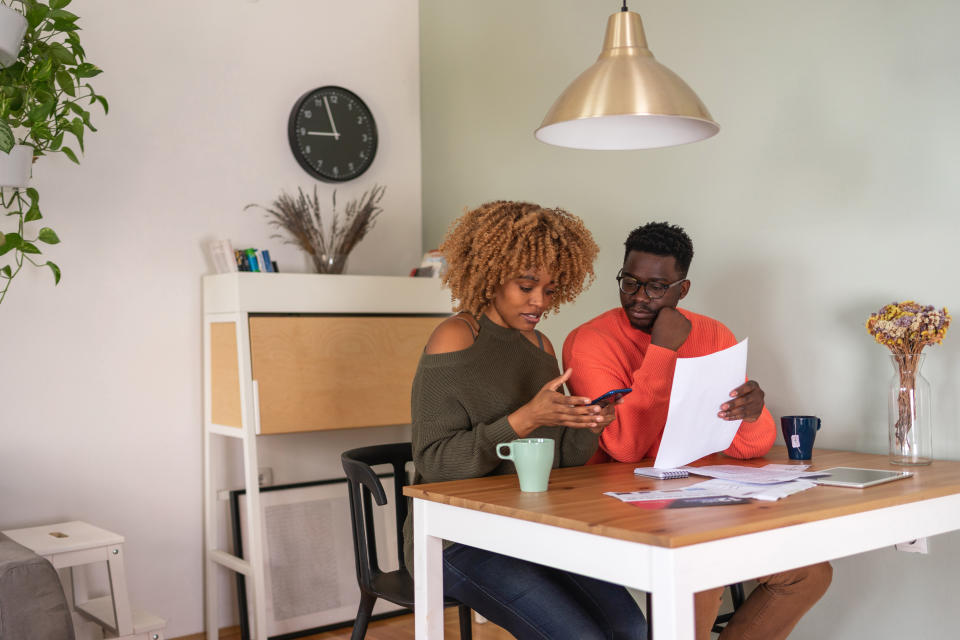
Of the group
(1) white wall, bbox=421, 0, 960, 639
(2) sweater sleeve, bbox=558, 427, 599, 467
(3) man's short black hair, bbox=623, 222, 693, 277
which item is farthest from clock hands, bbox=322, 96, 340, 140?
(2) sweater sleeve, bbox=558, 427, 599, 467

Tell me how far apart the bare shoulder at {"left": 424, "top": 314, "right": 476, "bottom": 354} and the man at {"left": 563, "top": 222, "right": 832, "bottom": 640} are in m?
0.31

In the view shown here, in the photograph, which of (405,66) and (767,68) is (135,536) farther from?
(767,68)

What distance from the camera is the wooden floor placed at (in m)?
3.10

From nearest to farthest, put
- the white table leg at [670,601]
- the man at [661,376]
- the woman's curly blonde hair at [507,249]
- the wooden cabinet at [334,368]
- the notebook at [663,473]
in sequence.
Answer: the white table leg at [670,601]
the notebook at [663,473]
the man at [661,376]
the woman's curly blonde hair at [507,249]
the wooden cabinet at [334,368]

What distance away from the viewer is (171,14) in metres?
3.19

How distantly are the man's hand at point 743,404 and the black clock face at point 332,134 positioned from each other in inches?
84.6

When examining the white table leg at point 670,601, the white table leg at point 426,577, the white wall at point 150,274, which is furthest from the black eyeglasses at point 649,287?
the white wall at point 150,274

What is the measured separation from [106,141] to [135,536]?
4.43ft

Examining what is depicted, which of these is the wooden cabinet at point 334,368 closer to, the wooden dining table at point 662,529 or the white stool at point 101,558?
the white stool at point 101,558

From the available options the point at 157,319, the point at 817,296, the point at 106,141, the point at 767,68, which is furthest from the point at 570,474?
the point at 106,141

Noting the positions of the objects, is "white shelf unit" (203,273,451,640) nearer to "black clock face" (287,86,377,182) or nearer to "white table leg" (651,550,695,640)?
"black clock face" (287,86,377,182)

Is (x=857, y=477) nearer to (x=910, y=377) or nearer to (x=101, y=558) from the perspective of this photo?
(x=910, y=377)

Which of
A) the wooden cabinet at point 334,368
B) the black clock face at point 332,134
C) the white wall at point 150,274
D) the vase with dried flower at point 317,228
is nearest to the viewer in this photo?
the white wall at point 150,274

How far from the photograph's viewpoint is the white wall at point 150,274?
2.88 meters
